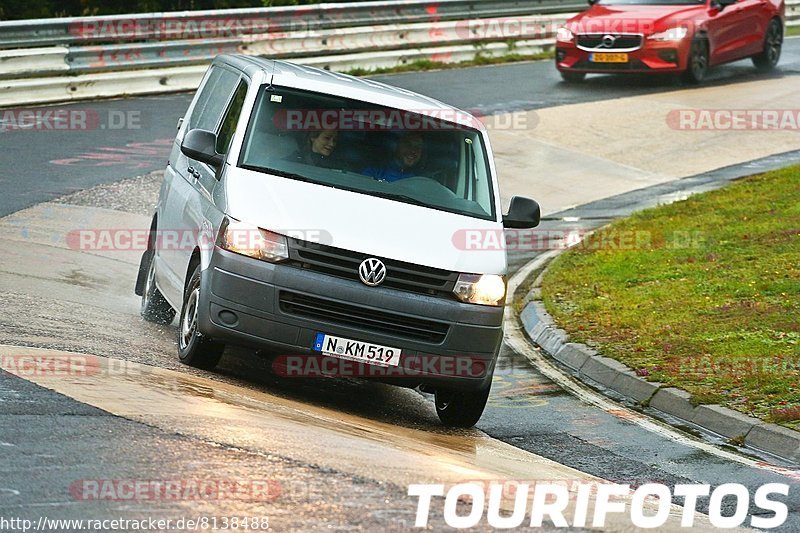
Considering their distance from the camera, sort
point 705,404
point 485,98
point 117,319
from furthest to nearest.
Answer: point 485,98 → point 117,319 → point 705,404

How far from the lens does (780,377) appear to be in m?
10.0

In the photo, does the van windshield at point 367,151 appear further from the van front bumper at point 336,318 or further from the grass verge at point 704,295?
the grass verge at point 704,295

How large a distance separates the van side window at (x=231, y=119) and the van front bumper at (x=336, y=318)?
1.22 metres

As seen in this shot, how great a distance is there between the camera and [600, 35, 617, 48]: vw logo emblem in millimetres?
22797

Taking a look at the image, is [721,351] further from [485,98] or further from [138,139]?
[485,98]

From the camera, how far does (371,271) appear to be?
8148mm

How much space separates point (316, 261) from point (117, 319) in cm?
297

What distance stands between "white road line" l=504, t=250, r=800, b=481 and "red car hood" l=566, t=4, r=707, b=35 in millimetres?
9521

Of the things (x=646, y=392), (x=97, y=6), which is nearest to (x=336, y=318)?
(x=646, y=392)

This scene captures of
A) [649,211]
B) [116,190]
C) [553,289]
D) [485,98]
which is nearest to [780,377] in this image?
[553,289]

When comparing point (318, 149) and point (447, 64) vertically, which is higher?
point (318, 149)

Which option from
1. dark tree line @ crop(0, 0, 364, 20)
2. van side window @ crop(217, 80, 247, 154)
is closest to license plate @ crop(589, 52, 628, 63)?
dark tree line @ crop(0, 0, 364, 20)

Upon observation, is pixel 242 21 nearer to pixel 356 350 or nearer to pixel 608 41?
pixel 608 41

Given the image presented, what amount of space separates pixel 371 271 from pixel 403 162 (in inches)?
49.4
